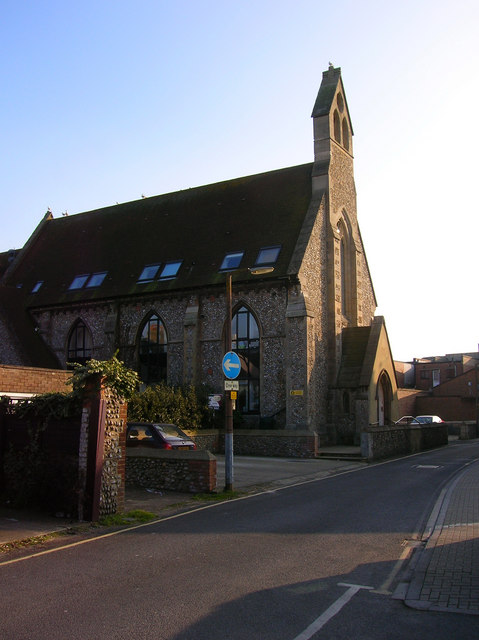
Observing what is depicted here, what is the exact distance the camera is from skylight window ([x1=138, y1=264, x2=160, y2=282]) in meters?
Result: 32.1

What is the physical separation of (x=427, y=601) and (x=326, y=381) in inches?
925

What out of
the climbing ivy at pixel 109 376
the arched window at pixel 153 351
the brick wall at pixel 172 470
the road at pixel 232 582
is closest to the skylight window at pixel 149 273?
the arched window at pixel 153 351

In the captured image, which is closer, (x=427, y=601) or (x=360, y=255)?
(x=427, y=601)

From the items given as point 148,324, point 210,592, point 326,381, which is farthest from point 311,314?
point 210,592

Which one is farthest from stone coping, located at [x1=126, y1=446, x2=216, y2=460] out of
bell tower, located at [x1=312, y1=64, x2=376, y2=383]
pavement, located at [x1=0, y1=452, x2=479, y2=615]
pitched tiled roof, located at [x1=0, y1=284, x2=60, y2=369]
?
bell tower, located at [x1=312, y1=64, x2=376, y2=383]

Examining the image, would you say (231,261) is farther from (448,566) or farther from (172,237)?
(448,566)

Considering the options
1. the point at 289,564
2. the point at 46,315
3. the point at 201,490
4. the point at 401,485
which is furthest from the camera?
the point at 46,315

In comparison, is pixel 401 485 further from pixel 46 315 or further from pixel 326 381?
pixel 46 315

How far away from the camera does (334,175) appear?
107 ft

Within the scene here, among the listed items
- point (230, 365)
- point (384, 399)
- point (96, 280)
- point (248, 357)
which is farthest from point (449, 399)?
point (230, 365)

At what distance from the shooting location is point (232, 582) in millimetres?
6898

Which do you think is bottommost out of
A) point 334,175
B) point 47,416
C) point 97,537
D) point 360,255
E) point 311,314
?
point 97,537

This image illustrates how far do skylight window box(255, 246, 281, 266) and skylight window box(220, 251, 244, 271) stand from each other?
3.54ft

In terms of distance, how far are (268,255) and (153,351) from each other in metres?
7.92
